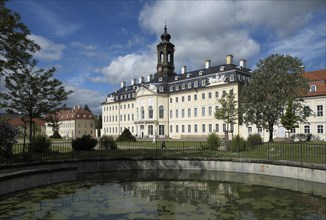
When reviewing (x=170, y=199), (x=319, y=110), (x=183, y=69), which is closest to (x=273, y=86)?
(x=319, y=110)

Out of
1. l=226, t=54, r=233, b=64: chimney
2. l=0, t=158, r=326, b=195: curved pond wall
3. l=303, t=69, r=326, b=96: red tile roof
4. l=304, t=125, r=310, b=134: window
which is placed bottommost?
l=0, t=158, r=326, b=195: curved pond wall

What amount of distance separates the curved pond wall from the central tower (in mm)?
50308

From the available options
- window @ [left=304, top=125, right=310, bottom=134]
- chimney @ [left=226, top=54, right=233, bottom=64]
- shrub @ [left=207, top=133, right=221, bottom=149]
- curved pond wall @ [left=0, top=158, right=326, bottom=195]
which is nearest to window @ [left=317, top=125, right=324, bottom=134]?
window @ [left=304, top=125, right=310, bottom=134]

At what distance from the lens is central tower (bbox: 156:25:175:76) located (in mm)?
66562

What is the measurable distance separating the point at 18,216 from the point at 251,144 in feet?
47.9

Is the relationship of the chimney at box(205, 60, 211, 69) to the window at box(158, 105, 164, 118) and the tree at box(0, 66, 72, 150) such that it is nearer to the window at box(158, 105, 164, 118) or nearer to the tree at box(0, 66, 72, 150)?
the window at box(158, 105, 164, 118)

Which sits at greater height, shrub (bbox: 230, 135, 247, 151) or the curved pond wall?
shrub (bbox: 230, 135, 247, 151)

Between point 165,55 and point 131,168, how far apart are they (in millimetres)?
52361

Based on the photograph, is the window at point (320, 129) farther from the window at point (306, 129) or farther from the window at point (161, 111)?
the window at point (161, 111)

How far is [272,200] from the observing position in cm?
981

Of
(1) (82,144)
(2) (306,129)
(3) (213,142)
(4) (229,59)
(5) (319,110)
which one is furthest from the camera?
(4) (229,59)

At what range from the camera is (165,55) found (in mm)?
66750

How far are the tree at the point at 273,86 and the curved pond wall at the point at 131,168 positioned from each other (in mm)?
14214

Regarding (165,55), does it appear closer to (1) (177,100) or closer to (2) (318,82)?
(1) (177,100)
